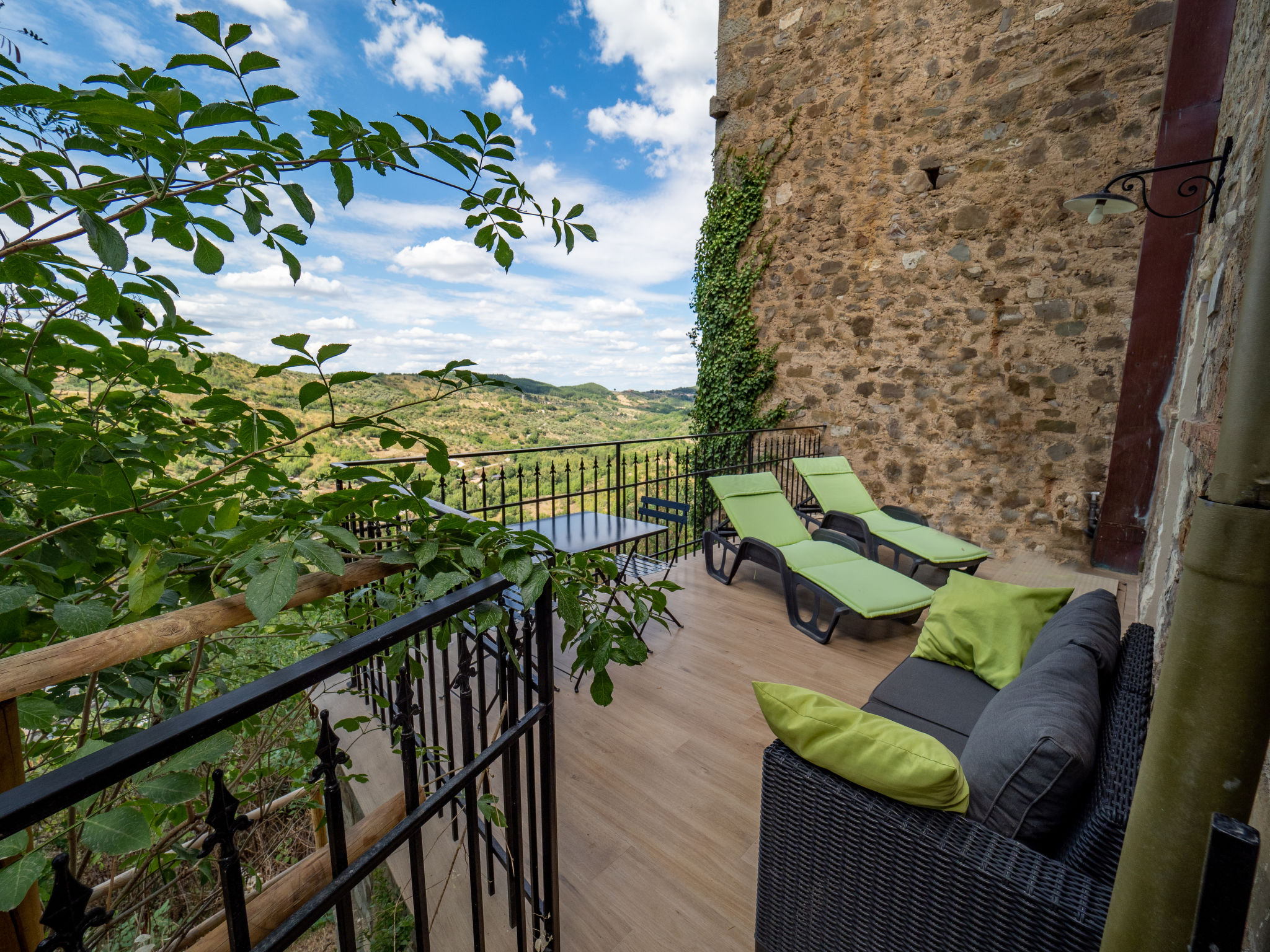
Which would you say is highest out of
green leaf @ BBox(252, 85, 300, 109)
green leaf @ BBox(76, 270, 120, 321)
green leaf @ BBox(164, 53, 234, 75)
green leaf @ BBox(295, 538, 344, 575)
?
green leaf @ BBox(164, 53, 234, 75)

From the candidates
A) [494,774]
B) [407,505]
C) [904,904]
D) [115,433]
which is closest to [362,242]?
[115,433]

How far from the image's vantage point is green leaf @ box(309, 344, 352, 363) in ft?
2.45

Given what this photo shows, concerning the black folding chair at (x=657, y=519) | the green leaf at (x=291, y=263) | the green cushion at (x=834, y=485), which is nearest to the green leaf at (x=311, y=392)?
the green leaf at (x=291, y=263)

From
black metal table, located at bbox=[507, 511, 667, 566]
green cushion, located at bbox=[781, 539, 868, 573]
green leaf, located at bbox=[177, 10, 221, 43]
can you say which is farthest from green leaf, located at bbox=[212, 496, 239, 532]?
green cushion, located at bbox=[781, 539, 868, 573]

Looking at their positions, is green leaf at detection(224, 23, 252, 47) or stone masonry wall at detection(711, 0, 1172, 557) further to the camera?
stone masonry wall at detection(711, 0, 1172, 557)

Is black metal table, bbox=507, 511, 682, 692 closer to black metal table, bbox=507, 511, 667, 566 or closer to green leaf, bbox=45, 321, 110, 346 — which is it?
black metal table, bbox=507, 511, 667, 566

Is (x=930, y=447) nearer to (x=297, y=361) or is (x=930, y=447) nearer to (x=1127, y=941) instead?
(x=1127, y=941)

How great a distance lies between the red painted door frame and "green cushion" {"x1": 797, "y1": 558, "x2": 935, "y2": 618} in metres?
2.31

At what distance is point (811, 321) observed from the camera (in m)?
5.93

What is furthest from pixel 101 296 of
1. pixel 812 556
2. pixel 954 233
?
pixel 954 233

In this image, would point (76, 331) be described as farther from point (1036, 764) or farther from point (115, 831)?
point (1036, 764)

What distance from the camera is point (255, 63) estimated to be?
67 cm

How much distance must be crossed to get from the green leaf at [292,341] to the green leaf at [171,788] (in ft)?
1.71

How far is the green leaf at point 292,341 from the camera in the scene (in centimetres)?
70
